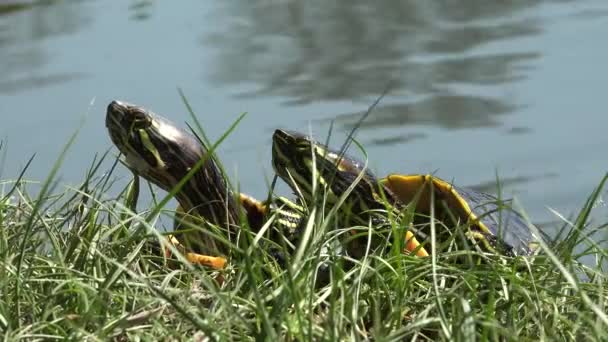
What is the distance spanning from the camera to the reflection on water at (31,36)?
4.96 meters

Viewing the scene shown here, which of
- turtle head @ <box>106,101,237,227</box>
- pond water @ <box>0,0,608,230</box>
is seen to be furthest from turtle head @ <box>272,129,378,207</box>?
pond water @ <box>0,0,608,230</box>

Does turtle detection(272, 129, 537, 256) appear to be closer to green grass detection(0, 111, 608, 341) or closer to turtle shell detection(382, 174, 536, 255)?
turtle shell detection(382, 174, 536, 255)

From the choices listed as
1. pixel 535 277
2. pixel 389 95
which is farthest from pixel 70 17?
pixel 535 277

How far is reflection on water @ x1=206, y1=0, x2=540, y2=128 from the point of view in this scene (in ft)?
14.1

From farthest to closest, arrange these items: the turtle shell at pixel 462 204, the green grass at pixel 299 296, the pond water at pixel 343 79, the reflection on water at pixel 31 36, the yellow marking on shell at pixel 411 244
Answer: the reflection on water at pixel 31 36, the pond water at pixel 343 79, the turtle shell at pixel 462 204, the yellow marking on shell at pixel 411 244, the green grass at pixel 299 296

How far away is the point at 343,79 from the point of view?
468 cm

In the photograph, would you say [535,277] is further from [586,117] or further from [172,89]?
[172,89]

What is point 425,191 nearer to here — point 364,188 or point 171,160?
point 364,188

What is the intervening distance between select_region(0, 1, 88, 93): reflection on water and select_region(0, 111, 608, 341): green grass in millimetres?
3360

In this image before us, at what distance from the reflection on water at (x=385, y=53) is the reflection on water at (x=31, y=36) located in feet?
2.23

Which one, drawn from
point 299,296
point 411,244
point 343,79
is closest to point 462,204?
point 411,244

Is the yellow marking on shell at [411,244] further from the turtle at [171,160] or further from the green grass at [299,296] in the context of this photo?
the turtle at [171,160]

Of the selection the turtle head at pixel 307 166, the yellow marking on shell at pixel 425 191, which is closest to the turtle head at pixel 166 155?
the turtle head at pixel 307 166

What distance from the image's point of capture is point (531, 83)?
4359mm
